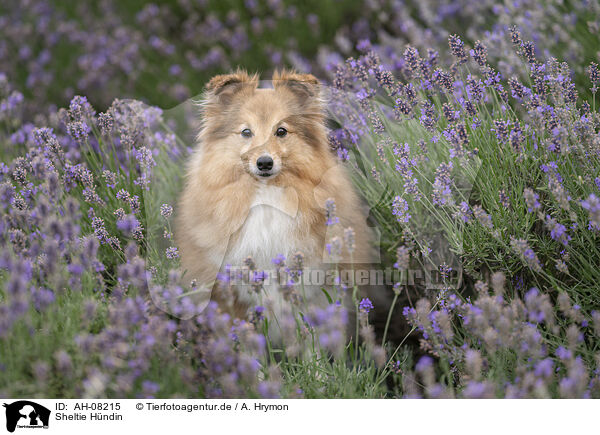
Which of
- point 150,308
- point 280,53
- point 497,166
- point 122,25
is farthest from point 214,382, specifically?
point 122,25

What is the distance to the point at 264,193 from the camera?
230 cm

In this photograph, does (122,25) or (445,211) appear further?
(122,25)

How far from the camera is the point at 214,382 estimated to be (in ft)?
6.43

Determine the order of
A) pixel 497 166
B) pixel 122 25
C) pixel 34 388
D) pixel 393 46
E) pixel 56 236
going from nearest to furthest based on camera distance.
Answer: pixel 34 388, pixel 56 236, pixel 497 166, pixel 393 46, pixel 122 25

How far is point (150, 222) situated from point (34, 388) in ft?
2.85

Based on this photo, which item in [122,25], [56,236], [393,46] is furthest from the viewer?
[122,25]

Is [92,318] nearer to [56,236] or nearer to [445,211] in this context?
[56,236]

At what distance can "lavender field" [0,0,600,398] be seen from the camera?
1894 mm
